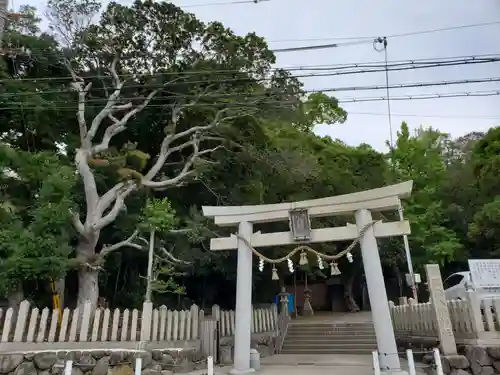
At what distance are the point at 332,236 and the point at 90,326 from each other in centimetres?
608

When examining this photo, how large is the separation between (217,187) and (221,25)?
6.11 meters

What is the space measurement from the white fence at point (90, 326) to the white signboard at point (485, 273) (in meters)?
7.23

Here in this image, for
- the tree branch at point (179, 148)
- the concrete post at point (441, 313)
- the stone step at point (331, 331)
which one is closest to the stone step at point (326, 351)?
the stone step at point (331, 331)

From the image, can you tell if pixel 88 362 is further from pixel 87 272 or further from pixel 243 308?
pixel 87 272

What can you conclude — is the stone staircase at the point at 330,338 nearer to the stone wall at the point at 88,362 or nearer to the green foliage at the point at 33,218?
the stone wall at the point at 88,362

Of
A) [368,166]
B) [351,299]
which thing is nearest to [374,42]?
[368,166]

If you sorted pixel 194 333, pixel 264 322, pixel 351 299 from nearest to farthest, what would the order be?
1. pixel 194 333
2. pixel 264 322
3. pixel 351 299

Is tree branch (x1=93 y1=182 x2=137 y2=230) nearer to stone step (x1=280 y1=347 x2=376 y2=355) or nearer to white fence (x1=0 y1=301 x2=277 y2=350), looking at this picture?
white fence (x1=0 y1=301 x2=277 y2=350)

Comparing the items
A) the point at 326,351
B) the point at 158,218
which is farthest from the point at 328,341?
the point at 158,218

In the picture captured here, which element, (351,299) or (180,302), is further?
(351,299)

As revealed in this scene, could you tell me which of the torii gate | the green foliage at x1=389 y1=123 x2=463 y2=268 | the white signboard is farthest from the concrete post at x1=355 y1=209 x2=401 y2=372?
the green foliage at x1=389 y1=123 x2=463 y2=268

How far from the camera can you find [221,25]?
49.1ft

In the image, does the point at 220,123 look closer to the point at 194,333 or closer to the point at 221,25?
the point at 221,25

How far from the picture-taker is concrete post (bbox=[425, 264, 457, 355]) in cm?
876
